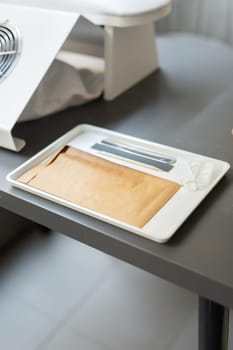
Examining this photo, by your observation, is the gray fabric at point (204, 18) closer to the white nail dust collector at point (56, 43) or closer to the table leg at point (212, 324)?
the white nail dust collector at point (56, 43)

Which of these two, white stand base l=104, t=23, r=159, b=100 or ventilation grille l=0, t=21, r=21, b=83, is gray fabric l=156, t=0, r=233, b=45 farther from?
ventilation grille l=0, t=21, r=21, b=83

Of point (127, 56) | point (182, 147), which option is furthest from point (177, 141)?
point (127, 56)

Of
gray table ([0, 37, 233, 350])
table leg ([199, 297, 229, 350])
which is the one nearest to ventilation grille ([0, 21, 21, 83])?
gray table ([0, 37, 233, 350])

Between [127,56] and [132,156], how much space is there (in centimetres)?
32

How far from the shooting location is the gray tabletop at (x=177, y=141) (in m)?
0.63

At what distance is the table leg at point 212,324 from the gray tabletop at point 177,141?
0.57ft

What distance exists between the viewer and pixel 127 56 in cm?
107

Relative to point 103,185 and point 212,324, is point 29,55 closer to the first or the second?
point 103,185

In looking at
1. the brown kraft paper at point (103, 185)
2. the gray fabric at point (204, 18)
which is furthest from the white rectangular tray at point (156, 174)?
the gray fabric at point (204, 18)

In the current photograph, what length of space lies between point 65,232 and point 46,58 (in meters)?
0.35

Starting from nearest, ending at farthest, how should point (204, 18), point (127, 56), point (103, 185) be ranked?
point (103, 185) → point (127, 56) → point (204, 18)

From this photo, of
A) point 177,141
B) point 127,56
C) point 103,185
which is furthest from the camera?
point 127,56

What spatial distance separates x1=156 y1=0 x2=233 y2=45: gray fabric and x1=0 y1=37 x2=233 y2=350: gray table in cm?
50

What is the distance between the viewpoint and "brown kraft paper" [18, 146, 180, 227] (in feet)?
2.34
